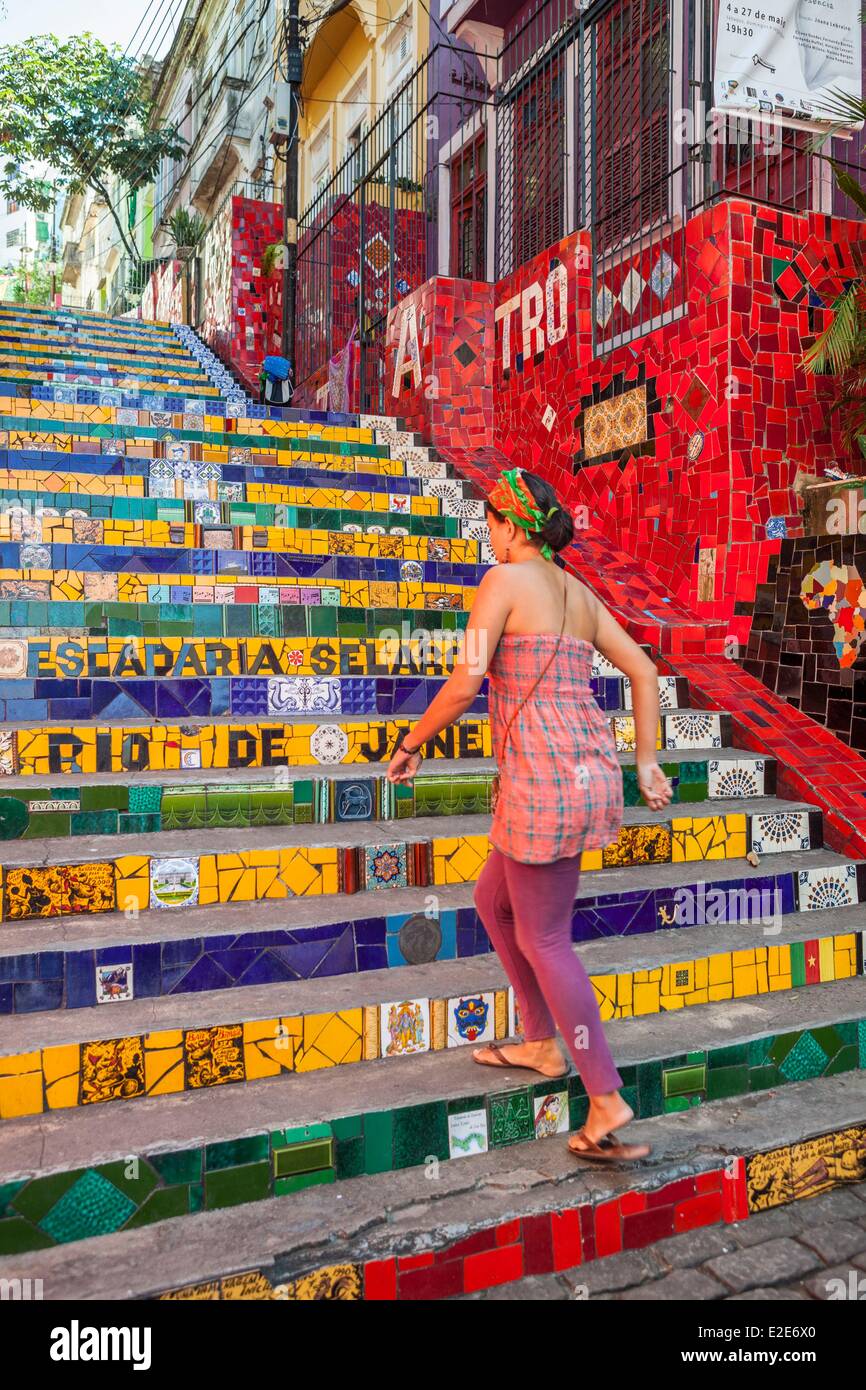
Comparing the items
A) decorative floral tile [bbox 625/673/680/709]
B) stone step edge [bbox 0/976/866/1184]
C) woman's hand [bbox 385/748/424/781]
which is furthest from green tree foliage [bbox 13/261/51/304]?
stone step edge [bbox 0/976/866/1184]

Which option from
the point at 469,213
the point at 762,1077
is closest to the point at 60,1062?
the point at 762,1077

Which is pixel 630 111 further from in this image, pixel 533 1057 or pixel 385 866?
pixel 533 1057

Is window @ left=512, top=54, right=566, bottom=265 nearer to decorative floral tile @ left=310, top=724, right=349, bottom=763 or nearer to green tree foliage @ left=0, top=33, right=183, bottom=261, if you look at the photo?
decorative floral tile @ left=310, top=724, right=349, bottom=763

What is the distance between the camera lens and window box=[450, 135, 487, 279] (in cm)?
1126

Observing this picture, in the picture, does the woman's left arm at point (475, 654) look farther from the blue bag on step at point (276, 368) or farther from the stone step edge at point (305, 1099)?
the blue bag on step at point (276, 368)

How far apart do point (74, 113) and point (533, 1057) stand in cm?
2476

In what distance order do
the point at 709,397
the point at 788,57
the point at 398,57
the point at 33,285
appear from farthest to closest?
the point at 33,285, the point at 398,57, the point at 788,57, the point at 709,397

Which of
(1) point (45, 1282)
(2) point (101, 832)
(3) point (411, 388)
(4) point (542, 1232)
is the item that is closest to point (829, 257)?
(3) point (411, 388)

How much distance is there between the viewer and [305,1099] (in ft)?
7.77

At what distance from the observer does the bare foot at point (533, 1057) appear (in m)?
2.54

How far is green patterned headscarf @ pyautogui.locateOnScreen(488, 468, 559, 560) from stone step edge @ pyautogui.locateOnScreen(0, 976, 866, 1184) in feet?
4.49

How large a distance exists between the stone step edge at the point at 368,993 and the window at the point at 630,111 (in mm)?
5137

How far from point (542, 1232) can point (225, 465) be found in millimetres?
4744

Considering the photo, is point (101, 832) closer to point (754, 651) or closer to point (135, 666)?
point (135, 666)
